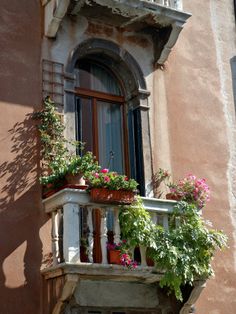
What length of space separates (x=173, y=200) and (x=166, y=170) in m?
0.98

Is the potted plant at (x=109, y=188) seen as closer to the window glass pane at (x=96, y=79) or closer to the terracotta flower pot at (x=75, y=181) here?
the terracotta flower pot at (x=75, y=181)

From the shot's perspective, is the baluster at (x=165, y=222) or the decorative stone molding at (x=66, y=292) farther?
the baluster at (x=165, y=222)

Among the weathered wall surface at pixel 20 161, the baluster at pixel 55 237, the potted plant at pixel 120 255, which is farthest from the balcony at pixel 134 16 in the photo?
the potted plant at pixel 120 255

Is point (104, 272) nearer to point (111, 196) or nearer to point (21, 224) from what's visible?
point (111, 196)

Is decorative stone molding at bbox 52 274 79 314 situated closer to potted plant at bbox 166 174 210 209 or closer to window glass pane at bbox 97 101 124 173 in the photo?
potted plant at bbox 166 174 210 209

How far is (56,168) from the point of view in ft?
29.1

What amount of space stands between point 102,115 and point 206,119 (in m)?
1.92

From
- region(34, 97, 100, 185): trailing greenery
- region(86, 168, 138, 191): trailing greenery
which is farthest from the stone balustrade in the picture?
region(34, 97, 100, 185): trailing greenery

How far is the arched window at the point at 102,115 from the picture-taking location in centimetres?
1010

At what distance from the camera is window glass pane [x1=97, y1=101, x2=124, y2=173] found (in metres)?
10.2

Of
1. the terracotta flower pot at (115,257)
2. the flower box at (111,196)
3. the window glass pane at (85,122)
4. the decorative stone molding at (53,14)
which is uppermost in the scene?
the decorative stone molding at (53,14)

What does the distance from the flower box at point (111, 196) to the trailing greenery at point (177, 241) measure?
15 cm

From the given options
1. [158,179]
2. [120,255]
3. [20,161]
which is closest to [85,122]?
[158,179]

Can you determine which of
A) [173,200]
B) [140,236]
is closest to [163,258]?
[140,236]
